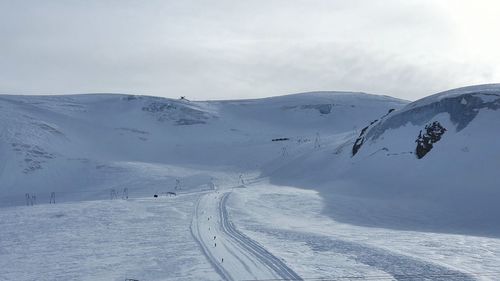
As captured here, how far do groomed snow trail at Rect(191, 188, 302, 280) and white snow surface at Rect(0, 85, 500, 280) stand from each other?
9cm

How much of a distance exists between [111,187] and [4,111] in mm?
Answer: 49220

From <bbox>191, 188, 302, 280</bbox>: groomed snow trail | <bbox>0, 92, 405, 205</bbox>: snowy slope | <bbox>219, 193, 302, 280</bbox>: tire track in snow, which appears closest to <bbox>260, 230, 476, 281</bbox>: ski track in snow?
<bbox>219, 193, 302, 280</bbox>: tire track in snow

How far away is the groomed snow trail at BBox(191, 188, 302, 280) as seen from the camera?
642 inches

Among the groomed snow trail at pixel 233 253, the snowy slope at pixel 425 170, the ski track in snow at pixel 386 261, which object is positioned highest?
the snowy slope at pixel 425 170

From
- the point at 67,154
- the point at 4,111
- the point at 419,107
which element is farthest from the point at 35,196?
the point at 4,111

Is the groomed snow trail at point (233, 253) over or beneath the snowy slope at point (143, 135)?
beneath

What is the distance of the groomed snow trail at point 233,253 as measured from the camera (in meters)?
16.3

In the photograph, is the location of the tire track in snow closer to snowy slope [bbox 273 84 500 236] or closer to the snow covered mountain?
snowy slope [bbox 273 84 500 236]

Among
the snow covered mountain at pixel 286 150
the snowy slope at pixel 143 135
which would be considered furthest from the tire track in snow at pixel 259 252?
the snowy slope at pixel 143 135

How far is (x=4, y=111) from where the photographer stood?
101875 millimetres

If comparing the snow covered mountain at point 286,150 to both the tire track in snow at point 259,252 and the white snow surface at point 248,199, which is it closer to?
the white snow surface at point 248,199

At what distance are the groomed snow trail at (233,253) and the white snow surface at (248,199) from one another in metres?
0.09

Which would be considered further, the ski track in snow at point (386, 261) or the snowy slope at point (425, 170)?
the snowy slope at point (425, 170)

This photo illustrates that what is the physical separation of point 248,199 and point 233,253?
2179 cm
